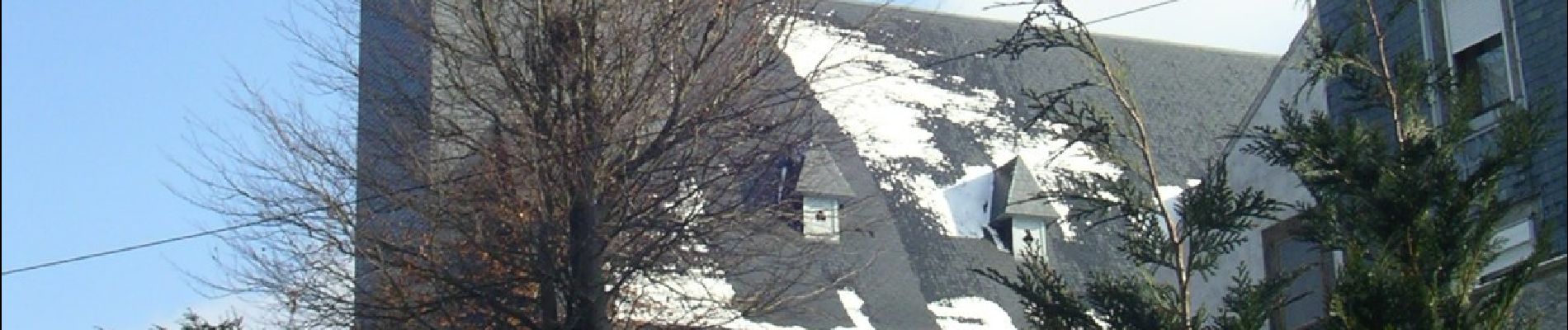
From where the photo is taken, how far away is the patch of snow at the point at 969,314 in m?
31.5

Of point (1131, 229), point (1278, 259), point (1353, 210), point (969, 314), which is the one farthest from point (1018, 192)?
point (1353, 210)

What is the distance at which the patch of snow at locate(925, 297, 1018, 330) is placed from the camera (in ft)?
103

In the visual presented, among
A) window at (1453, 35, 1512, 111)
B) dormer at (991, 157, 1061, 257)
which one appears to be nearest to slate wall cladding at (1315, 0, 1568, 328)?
window at (1453, 35, 1512, 111)

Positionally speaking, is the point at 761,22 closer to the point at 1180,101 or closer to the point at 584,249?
the point at 584,249

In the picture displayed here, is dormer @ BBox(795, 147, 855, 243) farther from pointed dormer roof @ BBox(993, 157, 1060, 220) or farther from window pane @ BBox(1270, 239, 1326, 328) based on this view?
window pane @ BBox(1270, 239, 1326, 328)

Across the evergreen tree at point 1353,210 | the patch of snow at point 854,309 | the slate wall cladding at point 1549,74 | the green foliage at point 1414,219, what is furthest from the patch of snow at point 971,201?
the green foliage at point 1414,219

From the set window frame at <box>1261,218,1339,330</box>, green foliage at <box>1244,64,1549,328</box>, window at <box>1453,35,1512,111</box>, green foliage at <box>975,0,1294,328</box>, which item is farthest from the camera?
window frame at <box>1261,218,1339,330</box>

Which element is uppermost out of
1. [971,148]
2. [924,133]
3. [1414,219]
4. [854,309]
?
[924,133]

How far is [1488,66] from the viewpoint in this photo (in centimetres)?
1580

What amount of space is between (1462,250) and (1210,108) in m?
29.2

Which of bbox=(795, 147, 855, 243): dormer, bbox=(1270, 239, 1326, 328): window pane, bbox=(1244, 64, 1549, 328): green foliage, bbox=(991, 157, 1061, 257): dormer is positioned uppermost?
bbox=(991, 157, 1061, 257): dormer

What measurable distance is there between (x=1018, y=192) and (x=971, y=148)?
2.40 meters

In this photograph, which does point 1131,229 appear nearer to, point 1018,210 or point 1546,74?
point 1546,74

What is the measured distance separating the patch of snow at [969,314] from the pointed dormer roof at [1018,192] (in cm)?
184
